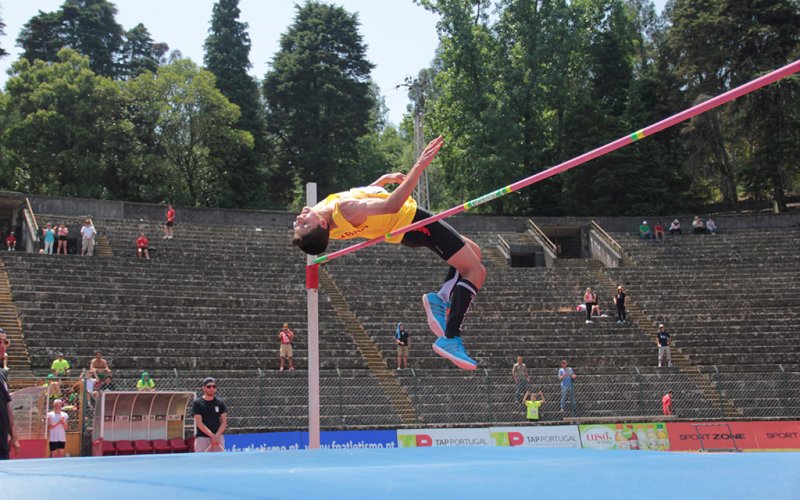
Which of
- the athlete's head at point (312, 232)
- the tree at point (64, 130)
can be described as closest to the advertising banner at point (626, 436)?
the athlete's head at point (312, 232)

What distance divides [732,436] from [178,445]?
34.0 ft

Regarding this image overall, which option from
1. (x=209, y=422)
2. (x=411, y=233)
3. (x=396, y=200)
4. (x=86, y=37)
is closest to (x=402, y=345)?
(x=209, y=422)

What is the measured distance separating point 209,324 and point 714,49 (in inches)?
1035

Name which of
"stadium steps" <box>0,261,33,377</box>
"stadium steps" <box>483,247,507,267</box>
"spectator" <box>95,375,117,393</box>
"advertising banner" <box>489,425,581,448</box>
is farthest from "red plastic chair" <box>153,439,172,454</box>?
"stadium steps" <box>483,247,507,267</box>

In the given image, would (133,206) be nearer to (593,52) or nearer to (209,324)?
(209,324)

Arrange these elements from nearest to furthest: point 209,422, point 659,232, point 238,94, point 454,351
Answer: point 454,351, point 209,422, point 659,232, point 238,94

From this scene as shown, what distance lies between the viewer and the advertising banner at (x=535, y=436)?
49.1ft

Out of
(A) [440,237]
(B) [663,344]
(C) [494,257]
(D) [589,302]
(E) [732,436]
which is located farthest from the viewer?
(C) [494,257]

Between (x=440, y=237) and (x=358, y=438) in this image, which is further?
(x=358, y=438)

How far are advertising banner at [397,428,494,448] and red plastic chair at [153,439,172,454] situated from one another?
13.6ft

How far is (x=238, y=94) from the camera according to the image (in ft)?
136

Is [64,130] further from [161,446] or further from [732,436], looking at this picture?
[732,436]

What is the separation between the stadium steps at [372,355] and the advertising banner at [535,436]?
1.82 metres

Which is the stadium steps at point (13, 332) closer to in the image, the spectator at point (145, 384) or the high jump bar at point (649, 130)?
the spectator at point (145, 384)
